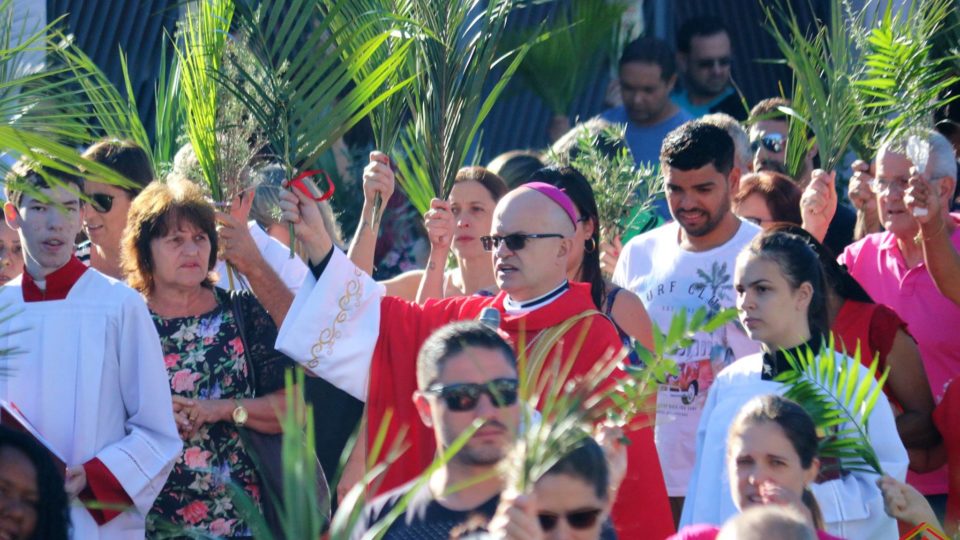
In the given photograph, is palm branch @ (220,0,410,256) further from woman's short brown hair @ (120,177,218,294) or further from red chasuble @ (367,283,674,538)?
red chasuble @ (367,283,674,538)

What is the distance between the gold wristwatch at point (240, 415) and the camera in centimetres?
503

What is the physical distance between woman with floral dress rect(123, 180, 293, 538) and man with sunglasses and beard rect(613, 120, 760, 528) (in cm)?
136

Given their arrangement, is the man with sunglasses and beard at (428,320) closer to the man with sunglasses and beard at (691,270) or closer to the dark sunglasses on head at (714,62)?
the man with sunglasses and beard at (691,270)

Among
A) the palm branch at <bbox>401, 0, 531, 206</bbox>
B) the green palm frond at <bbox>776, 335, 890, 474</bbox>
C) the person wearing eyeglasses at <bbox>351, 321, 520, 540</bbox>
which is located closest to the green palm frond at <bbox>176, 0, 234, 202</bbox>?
the palm branch at <bbox>401, 0, 531, 206</bbox>

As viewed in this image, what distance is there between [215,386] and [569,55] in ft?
13.9

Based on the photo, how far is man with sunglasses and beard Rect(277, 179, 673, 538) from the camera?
4.74 meters

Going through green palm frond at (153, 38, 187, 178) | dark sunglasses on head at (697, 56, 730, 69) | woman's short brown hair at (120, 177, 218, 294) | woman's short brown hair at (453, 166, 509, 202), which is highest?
dark sunglasses on head at (697, 56, 730, 69)

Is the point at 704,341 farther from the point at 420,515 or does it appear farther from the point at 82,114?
the point at 82,114

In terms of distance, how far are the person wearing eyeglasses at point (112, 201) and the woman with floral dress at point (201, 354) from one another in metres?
0.44

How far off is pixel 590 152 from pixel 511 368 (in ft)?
8.35

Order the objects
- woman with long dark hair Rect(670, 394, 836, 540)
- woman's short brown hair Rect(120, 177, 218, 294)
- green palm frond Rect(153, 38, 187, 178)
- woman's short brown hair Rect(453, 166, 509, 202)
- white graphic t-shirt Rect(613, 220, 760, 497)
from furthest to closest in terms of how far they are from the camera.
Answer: green palm frond Rect(153, 38, 187, 178), woman's short brown hair Rect(453, 166, 509, 202), white graphic t-shirt Rect(613, 220, 760, 497), woman's short brown hair Rect(120, 177, 218, 294), woman with long dark hair Rect(670, 394, 836, 540)

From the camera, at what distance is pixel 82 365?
491 cm

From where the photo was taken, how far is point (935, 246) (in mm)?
5547

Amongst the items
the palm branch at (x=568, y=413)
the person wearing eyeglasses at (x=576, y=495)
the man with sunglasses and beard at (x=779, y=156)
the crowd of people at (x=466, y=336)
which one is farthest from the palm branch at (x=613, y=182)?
the palm branch at (x=568, y=413)
